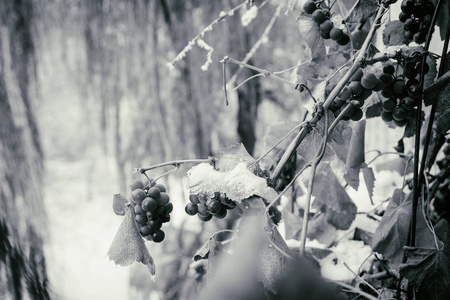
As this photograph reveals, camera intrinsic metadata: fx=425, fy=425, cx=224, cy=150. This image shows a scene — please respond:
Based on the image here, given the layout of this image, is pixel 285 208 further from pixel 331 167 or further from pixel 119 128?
pixel 119 128

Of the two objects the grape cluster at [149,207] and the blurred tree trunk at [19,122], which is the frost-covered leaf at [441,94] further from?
the blurred tree trunk at [19,122]

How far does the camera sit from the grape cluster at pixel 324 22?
0.37 m

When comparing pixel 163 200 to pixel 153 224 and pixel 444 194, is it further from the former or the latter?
pixel 444 194

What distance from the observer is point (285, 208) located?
56 cm

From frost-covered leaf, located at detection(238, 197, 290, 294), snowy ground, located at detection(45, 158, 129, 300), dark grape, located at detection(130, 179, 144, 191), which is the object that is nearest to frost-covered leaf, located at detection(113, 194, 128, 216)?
dark grape, located at detection(130, 179, 144, 191)

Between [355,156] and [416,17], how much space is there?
14cm

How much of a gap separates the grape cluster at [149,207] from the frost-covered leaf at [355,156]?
0.66 feet

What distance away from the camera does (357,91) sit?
13.1 inches

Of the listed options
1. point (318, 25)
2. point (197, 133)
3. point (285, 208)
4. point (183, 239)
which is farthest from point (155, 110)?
point (318, 25)

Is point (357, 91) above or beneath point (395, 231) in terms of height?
above

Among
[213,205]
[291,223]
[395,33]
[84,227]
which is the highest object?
[395,33]

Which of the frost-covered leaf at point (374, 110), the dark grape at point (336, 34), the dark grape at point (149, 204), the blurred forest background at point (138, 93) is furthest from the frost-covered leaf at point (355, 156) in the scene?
the blurred forest background at point (138, 93)

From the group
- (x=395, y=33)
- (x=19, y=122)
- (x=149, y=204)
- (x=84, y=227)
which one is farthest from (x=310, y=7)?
(x=84, y=227)

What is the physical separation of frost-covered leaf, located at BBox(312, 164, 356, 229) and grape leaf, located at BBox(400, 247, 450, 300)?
5.0 inches
